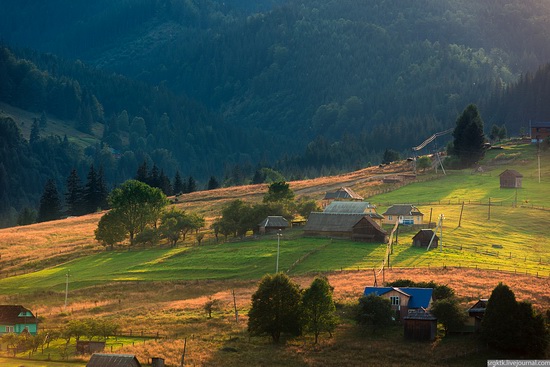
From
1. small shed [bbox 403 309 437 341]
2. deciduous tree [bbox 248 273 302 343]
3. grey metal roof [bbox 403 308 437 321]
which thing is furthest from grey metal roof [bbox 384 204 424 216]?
small shed [bbox 403 309 437 341]

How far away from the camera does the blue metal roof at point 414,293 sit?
7294cm

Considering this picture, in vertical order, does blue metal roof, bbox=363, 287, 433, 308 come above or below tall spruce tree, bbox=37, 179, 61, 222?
below

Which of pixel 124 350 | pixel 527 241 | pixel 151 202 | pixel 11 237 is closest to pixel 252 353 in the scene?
pixel 124 350

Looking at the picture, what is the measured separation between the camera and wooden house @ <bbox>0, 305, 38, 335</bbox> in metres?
75.2

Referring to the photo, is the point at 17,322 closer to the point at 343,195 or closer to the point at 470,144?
the point at 343,195

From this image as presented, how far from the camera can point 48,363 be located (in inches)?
2495

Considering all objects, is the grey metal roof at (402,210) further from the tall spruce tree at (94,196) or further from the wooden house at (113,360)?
the tall spruce tree at (94,196)

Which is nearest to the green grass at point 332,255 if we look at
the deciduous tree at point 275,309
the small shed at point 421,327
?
the deciduous tree at point 275,309

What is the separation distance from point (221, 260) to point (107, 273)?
12969mm

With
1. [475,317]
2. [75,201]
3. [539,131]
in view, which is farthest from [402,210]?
[75,201]

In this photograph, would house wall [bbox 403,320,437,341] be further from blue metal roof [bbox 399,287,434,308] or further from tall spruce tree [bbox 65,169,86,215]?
tall spruce tree [bbox 65,169,86,215]

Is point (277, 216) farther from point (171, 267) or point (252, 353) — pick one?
point (252, 353)

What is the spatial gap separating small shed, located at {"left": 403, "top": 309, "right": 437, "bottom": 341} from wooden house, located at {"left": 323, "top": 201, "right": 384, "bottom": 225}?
152 ft

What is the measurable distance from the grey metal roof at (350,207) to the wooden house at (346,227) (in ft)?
15.9
